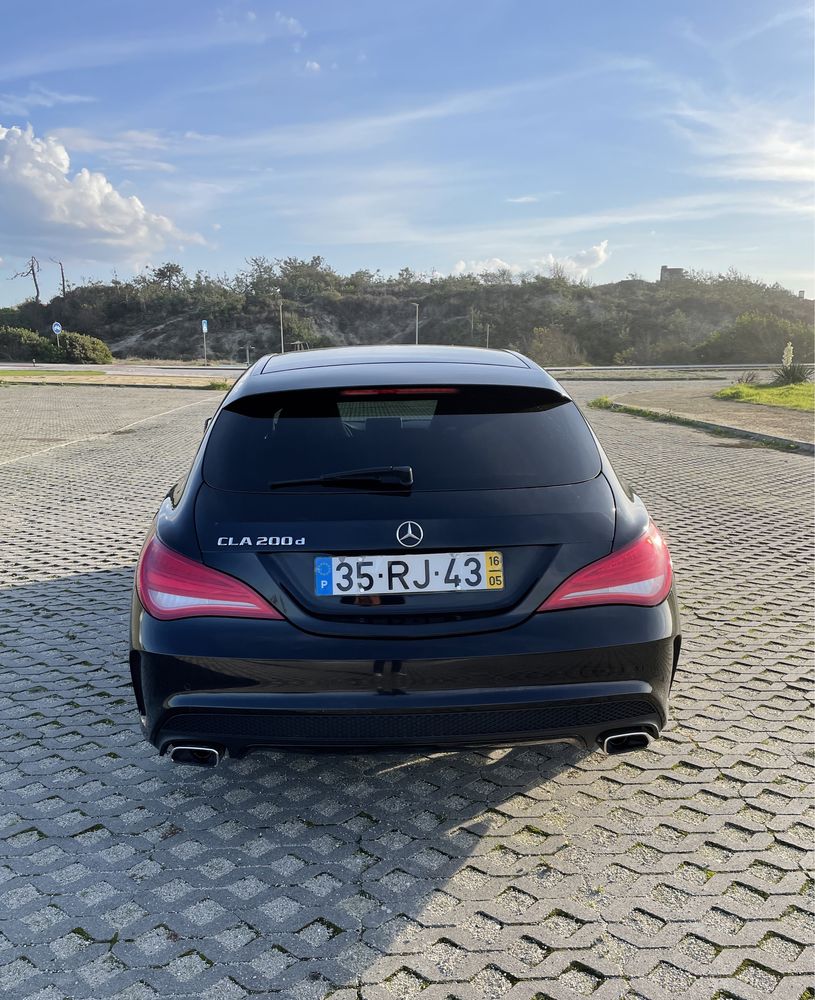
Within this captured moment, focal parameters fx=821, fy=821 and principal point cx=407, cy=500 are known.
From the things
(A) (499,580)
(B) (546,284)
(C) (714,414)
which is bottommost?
(C) (714,414)

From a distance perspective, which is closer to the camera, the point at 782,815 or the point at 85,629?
the point at 782,815

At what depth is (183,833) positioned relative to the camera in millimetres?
2906

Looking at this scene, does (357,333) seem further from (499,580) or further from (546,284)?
(499,580)

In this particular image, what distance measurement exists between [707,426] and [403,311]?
2757 inches

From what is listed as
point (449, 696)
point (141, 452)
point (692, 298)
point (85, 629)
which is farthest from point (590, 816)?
point (692, 298)

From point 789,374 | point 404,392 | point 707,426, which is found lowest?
point 707,426

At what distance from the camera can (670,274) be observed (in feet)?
298

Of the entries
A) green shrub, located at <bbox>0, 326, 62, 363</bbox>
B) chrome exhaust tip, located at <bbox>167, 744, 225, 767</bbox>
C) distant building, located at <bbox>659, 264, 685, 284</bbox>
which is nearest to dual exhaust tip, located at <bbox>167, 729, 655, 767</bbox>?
chrome exhaust tip, located at <bbox>167, 744, 225, 767</bbox>

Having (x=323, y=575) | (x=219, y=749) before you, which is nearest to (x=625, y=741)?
(x=323, y=575)

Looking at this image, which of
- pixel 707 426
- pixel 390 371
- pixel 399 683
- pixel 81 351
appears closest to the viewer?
pixel 399 683

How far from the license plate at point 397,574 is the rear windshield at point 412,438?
0.82 feet

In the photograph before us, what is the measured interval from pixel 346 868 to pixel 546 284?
86.6 m

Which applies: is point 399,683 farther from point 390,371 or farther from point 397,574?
point 390,371

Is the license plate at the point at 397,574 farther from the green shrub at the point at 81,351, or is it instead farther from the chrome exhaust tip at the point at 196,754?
the green shrub at the point at 81,351
